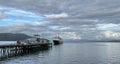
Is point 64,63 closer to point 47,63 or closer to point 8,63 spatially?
point 47,63

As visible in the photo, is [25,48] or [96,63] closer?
[96,63]

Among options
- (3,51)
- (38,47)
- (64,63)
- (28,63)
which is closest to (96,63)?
(64,63)

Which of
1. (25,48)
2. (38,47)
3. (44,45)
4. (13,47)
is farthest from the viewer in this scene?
(44,45)

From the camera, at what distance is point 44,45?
147125mm

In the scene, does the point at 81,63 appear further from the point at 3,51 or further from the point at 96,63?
the point at 3,51

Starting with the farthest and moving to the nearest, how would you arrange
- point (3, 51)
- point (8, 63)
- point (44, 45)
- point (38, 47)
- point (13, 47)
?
1. point (44, 45)
2. point (38, 47)
3. point (13, 47)
4. point (3, 51)
5. point (8, 63)

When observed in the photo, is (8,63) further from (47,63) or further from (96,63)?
(96,63)

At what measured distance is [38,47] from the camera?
129 metres

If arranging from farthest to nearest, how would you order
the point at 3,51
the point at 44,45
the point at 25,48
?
1. the point at 44,45
2. the point at 25,48
3. the point at 3,51

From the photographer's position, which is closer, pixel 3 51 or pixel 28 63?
pixel 28 63

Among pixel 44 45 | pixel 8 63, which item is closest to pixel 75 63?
pixel 8 63

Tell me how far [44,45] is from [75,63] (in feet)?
288

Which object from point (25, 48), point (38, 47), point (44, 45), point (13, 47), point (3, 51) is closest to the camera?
point (3, 51)

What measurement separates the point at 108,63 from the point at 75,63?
863 centimetres
